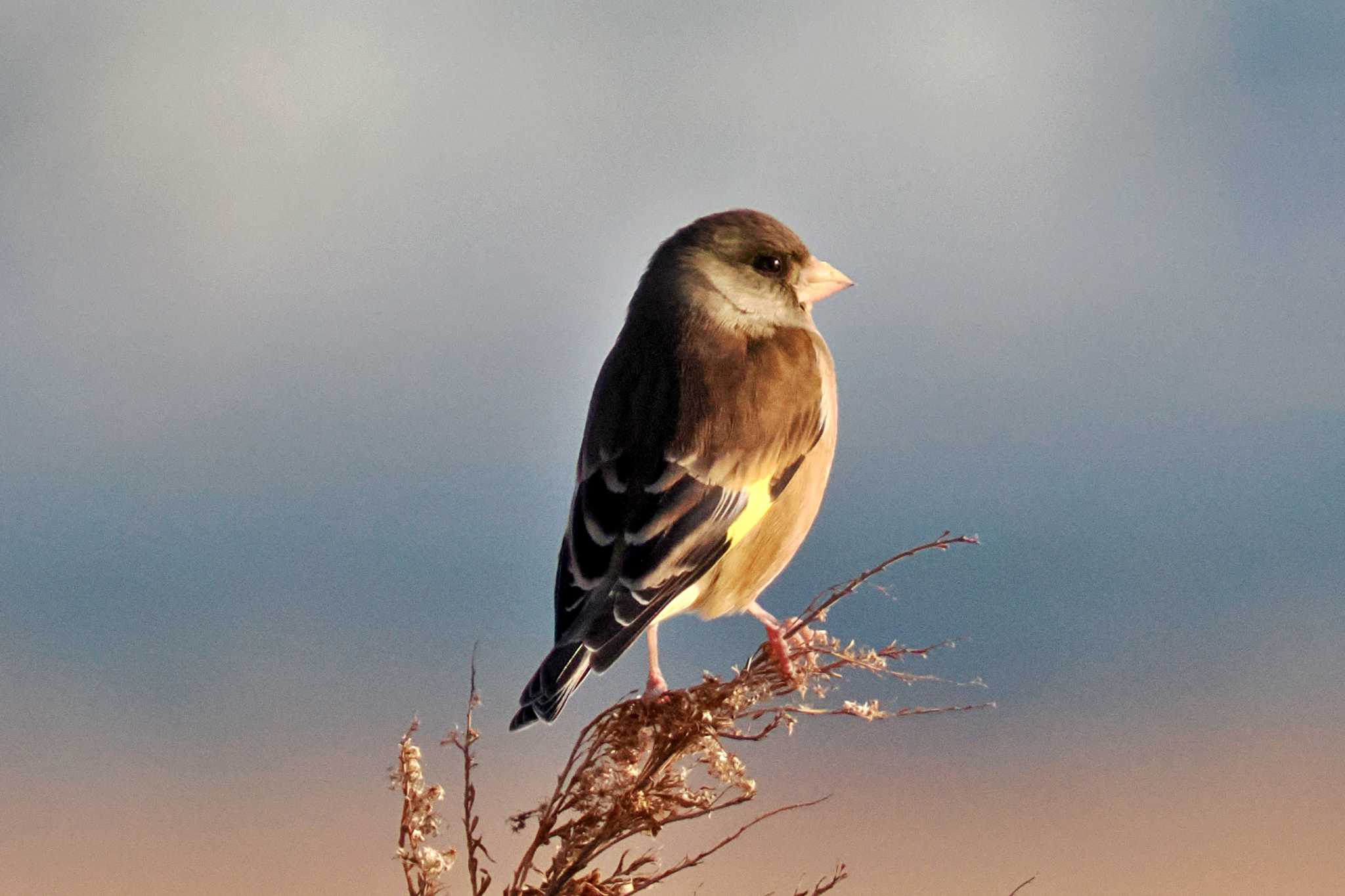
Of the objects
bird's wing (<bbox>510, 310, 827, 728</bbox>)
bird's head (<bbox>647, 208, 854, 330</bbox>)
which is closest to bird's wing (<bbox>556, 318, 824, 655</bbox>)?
bird's wing (<bbox>510, 310, 827, 728</bbox>)

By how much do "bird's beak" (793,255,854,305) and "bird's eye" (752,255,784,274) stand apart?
0.22ft

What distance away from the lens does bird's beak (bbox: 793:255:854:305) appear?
3.17 meters

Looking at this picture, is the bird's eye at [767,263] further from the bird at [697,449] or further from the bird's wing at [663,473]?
the bird's wing at [663,473]

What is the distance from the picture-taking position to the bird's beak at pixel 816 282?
10.4ft

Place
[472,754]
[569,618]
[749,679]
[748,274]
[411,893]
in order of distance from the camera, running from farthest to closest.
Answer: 1. [748,274]
2. [569,618]
3. [749,679]
4. [472,754]
5. [411,893]

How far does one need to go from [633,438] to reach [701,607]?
Answer: 1.29 feet

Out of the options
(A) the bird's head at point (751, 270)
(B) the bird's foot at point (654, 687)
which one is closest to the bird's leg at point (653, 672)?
(B) the bird's foot at point (654, 687)

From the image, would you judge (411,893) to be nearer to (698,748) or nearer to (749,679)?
(698,748)

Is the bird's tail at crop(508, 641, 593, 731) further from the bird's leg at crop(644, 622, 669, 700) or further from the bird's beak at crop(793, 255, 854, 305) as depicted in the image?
the bird's beak at crop(793, 255, 854, 305)

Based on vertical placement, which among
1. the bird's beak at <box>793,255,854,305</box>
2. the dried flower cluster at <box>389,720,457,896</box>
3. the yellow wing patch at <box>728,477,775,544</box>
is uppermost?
the bird's beak at <box>793,255,854,305</box>

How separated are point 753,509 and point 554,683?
68cm

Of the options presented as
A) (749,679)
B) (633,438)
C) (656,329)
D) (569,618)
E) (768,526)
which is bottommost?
(749,679)

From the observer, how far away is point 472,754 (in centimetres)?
192

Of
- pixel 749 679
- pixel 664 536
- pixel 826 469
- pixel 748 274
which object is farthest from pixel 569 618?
pixel 748 274
